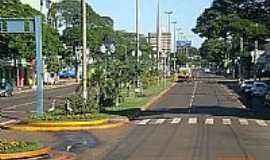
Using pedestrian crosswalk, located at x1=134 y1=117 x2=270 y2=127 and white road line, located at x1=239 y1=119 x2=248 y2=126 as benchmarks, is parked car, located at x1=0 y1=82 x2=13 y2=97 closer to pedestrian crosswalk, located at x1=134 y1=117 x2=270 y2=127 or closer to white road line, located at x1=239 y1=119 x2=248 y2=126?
pedestrian crosswalk, located at x1=134 y1=117 x2=270 y2=127

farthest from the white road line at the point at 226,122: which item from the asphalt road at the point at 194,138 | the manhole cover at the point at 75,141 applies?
the manhole cover at the point at 75,141

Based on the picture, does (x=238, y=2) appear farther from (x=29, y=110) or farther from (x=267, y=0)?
(x=29, y=110)

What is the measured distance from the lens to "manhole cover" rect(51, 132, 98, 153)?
23141 mm

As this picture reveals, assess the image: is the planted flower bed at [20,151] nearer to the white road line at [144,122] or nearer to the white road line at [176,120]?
the white road line at [144,122]

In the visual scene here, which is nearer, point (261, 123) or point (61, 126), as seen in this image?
point (61, 126)

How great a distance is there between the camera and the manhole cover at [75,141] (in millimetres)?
23141

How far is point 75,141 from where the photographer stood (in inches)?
1009

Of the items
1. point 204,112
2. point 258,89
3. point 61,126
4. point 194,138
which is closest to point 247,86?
point 258,89

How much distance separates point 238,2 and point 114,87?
4249 cm

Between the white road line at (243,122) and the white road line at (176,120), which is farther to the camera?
the white road line at (176,120)

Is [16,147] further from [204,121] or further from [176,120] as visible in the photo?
[176,120]

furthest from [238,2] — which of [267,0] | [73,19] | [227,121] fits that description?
[73,19]

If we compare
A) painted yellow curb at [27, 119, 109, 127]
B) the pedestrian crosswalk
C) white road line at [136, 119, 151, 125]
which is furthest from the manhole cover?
the pedestrian crosswalk

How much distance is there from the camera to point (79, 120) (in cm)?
3222
